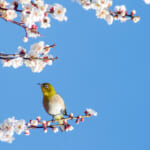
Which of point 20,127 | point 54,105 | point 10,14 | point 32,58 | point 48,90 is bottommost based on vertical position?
point 20,127

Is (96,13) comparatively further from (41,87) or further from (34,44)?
(41,87)

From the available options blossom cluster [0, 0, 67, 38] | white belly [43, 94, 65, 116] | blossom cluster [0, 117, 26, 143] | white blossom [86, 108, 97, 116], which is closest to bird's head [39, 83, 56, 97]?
white belly [43, 94, 65, 116]

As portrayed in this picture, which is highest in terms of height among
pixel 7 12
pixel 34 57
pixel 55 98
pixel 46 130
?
pixel 55 98

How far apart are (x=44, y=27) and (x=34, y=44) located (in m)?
0.34

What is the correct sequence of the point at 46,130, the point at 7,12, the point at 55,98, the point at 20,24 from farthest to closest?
the point at 55,98 → the point at 46,130 → the point at 20,24 → the point at 7,12

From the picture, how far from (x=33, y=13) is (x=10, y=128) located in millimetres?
1898

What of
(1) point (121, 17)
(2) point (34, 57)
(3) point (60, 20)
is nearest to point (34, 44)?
(2) point (34, 57)

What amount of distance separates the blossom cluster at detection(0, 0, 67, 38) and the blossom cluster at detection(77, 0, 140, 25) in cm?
40

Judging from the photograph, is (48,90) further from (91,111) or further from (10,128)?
(10,128)

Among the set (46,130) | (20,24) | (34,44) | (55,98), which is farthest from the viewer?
(55,98)

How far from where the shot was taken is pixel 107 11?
11.9 ft

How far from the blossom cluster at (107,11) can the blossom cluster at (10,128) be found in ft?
6.63

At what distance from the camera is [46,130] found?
3.95 m

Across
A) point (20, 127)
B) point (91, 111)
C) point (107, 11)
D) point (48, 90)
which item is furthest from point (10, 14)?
point (48, 90)
